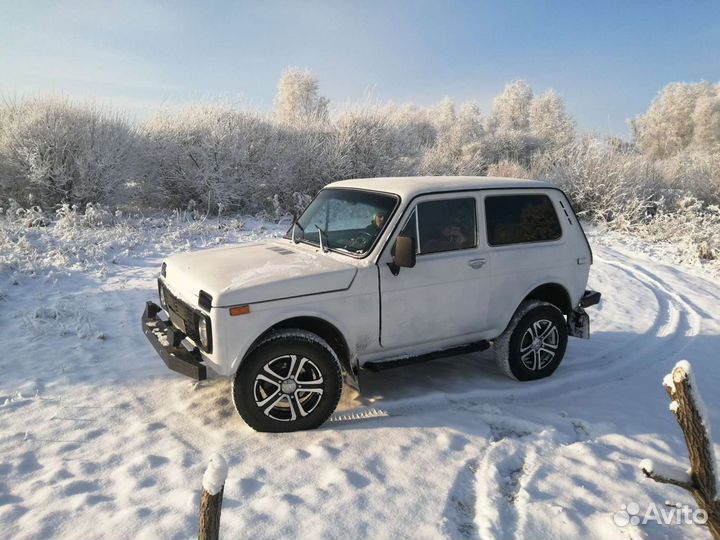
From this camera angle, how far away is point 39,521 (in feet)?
9.55

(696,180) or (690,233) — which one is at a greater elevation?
(696,180)

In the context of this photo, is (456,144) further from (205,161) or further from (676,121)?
(205,161)

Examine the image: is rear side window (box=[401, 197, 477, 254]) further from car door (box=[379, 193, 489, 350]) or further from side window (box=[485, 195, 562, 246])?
side window (box=[485, 195, 562, 246])

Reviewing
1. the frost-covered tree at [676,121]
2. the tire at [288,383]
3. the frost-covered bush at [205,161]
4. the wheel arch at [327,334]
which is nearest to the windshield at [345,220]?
the wheel arch at [327,334]

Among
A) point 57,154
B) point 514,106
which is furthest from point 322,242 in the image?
point 514,106

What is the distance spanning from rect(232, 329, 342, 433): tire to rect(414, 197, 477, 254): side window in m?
1.29

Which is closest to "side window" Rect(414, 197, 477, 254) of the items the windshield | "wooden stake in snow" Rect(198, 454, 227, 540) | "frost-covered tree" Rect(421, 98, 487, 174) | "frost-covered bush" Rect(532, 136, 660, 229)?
the windshield

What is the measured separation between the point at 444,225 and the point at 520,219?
89 cm

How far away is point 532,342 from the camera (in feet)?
16.4

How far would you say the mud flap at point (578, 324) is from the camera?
17.4 ft

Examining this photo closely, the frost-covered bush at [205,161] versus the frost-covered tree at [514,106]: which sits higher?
the frost-covered tree at [514,106]

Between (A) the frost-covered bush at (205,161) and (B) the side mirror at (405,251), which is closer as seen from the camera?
(B) the side mirror at (405,251)

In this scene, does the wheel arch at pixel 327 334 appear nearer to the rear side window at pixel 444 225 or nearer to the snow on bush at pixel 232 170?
the rear side window at pixel 444 225

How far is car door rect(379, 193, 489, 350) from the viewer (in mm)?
4223
